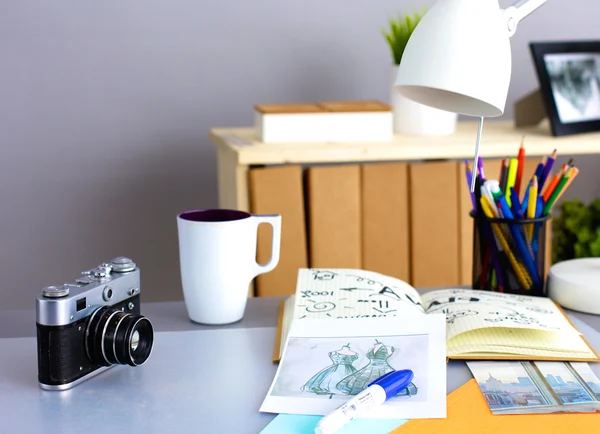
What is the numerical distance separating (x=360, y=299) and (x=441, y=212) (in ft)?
2.23

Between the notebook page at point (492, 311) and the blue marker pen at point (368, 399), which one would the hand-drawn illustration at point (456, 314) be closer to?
the notebook page at point (492, 311)

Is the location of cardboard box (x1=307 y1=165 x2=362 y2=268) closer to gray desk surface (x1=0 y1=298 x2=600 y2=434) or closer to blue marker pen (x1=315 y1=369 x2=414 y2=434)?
gray desk surface (x1=0 y1=298 x2=600 y2=434)

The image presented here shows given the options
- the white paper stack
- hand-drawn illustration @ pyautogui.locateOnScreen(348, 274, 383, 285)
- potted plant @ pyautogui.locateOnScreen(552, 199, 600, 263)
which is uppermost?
the white paper stack

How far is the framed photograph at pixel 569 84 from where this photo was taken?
5.36ft

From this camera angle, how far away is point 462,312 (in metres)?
0.94

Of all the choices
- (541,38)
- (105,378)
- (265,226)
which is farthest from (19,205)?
(541,38)

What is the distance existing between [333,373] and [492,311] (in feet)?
0.77

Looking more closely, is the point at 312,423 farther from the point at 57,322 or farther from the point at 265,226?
the point at 265,226

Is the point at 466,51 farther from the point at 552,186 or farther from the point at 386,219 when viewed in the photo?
the point at 386,219

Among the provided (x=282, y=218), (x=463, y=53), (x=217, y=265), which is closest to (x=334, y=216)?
(x=282, y=218)

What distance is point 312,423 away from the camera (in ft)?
2.34

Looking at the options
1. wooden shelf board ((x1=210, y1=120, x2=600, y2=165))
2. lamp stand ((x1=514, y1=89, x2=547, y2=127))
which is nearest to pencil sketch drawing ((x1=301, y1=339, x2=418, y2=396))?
wooden shelf board ((x1=210, y1=120, x2=600, y2=165))

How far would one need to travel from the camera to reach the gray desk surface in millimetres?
723

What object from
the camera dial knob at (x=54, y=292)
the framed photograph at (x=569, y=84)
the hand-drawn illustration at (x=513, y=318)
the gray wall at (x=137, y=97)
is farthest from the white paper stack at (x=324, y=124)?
the camera dial knob at (x=54, y=292)
